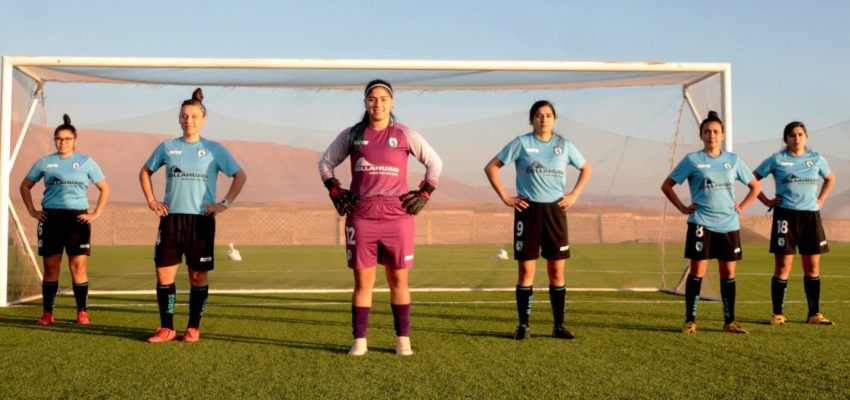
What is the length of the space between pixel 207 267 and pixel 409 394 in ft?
7.55

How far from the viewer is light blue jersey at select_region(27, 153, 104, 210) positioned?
19.1 ft

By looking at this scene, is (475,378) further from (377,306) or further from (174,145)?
(377,306)

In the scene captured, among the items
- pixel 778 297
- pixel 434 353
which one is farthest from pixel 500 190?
pixel 778 297

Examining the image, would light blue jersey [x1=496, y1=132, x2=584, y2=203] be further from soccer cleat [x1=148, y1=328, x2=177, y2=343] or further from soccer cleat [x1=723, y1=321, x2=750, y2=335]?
soccer cleat [x1=148, y1=328, x2=177, y2=343]

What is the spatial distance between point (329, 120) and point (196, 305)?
364 cm

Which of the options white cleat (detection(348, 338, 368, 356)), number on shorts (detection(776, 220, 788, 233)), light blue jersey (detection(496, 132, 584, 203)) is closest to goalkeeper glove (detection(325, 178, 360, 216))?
white cleat (detection(348, 338, 368, 356))

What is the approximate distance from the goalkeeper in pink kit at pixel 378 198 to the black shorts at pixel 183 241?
114cm

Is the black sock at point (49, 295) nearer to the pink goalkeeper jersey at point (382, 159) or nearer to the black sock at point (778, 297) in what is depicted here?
the pink goalkeeper jersey at point (382, 159)

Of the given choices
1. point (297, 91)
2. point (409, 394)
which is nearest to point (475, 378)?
point (409, 394)

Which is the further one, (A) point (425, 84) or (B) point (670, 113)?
(B) point (670, 113)

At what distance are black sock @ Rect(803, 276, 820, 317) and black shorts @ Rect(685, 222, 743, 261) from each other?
3.20ft

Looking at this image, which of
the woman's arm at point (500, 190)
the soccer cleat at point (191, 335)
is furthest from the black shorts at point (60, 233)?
the woman's arm at point (500, 190)

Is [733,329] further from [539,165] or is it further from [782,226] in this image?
[539,165]

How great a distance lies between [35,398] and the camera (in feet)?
10.2
